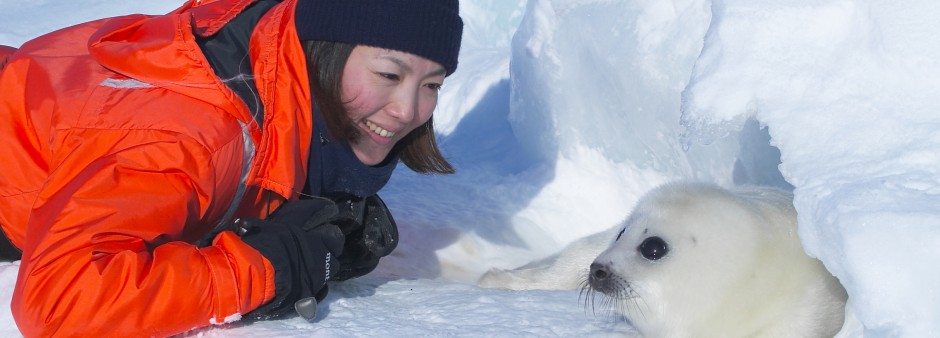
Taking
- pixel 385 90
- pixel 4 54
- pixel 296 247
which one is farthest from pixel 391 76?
pixel 4 54

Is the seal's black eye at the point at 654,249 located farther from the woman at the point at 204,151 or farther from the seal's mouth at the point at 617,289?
the woman at the point at 204,151

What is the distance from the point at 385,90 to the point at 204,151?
40 cm

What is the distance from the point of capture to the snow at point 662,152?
4.34 ft

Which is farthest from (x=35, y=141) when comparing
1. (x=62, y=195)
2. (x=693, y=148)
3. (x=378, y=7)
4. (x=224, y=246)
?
(x=693, y=148)

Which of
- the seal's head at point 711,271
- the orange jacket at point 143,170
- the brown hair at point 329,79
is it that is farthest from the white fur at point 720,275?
the orange jacket at point 143,170

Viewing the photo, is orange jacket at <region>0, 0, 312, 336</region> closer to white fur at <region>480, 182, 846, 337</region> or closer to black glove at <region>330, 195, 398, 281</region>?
black glove at <region>330, 195, 398, 281</region>

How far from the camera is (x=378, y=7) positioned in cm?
177

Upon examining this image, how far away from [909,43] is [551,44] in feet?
4.50

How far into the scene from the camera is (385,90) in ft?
5.90

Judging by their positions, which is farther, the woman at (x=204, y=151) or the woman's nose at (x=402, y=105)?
the woman's nose at (x=402, y=105)

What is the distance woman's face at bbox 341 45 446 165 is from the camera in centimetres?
178

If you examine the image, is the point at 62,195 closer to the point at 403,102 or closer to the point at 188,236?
the point at 188,236

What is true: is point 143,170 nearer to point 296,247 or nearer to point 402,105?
point 296,247

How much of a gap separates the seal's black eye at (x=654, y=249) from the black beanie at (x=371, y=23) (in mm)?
562
